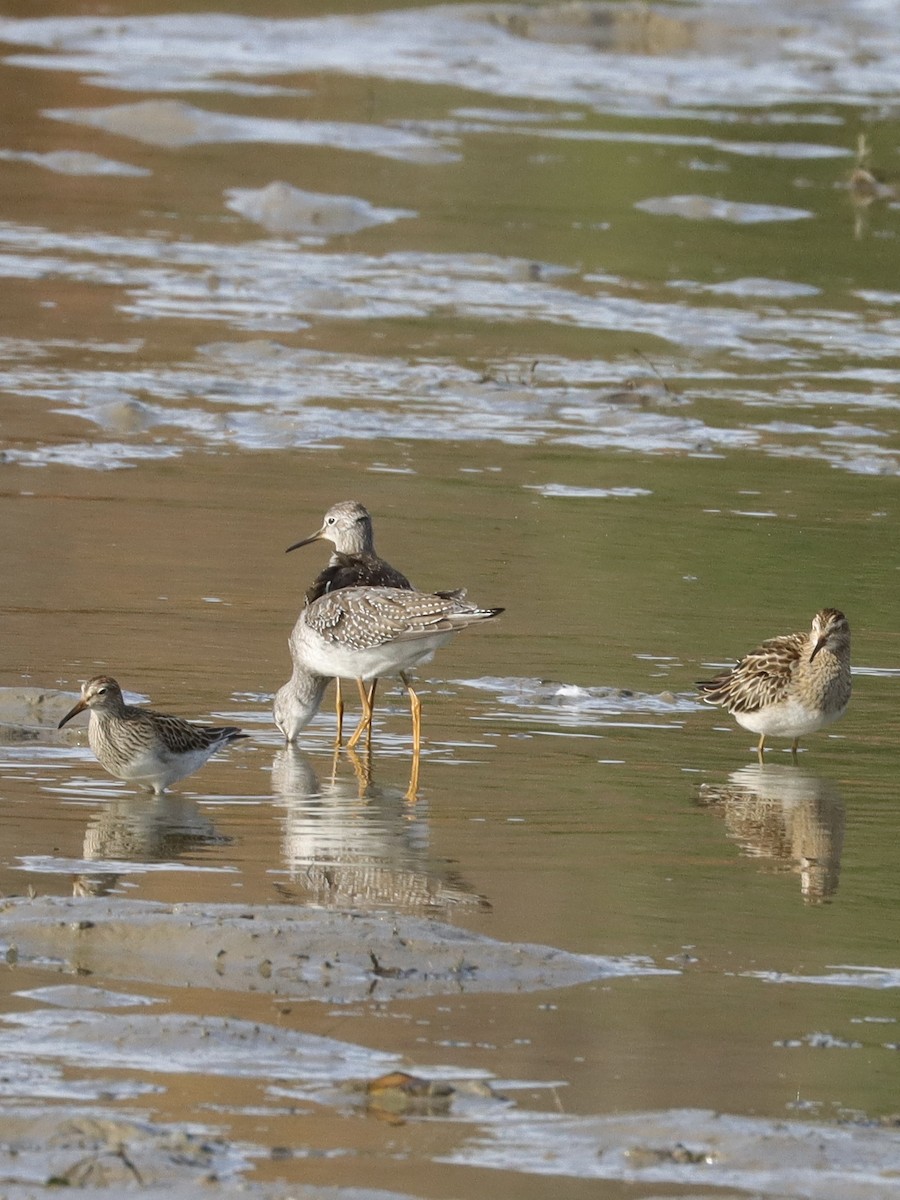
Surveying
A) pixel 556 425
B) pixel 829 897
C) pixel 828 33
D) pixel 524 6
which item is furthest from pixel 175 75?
pixel 829 897

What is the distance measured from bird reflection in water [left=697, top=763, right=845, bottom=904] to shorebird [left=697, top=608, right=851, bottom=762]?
0.20 meters

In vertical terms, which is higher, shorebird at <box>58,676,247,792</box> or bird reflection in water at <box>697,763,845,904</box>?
shorebird at <box>58,676,247,792</box>

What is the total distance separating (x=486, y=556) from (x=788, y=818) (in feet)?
12.4

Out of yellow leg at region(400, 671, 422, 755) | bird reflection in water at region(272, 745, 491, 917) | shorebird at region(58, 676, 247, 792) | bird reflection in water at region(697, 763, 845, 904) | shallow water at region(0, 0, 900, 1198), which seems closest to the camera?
shallow water at region(0, 0, 900, 1198)

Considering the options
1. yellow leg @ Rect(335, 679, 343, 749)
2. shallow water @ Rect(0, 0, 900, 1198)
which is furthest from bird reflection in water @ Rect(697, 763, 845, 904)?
yellow leg @ Rect(335, 679, 343, 749)

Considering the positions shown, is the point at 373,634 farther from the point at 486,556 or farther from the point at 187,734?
the point at 486,556

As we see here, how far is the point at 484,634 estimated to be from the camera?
11.4 metres

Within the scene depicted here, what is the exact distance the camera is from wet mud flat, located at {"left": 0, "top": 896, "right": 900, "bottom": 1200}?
5.56 meters

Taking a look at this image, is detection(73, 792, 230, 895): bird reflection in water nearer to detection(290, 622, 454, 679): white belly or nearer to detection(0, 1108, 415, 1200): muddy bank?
detection(290, 622, 454, 679): white belly

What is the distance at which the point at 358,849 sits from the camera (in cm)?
837

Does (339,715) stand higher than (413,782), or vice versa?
(413,782)

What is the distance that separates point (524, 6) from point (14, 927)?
103 feet

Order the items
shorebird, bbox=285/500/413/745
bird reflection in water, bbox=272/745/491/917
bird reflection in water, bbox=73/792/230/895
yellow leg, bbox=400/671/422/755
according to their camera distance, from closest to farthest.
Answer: bird reflection in water, bbox=272/745/491/917 < bird reflection in water, bbox=73/792/230/895 < yellow leg, bbox=400/671/422/755 < shorebird, bbox=285/500/413/745

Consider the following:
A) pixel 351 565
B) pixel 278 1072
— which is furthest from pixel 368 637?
pixel 278 1072
